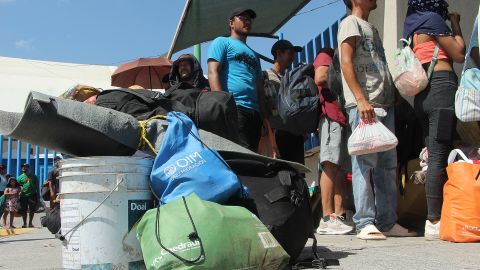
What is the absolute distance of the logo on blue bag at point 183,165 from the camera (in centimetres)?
246

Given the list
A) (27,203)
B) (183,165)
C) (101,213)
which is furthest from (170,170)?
(27,203)

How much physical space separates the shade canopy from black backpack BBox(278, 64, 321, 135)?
251cm

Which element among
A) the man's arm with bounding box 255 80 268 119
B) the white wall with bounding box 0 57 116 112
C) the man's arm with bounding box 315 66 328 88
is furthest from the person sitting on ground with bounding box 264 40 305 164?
the white wall with bounding box 0 57 116 112

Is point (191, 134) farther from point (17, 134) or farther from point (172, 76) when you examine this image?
point (172, 76)

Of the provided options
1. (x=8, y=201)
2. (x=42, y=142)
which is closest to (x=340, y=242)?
(x=42, y=142)

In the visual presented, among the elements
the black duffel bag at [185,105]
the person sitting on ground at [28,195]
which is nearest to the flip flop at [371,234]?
the black duffel bag at [185,105]

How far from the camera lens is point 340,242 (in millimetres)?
3613

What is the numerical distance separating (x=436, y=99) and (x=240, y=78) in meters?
1.53

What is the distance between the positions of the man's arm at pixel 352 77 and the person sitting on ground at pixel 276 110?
1249 millimetres

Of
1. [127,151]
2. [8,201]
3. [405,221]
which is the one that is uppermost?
[127,151]

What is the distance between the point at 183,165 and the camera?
8.11ft

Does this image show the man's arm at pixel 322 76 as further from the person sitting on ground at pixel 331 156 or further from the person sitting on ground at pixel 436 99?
the person sitting on ground at pixel 436 99

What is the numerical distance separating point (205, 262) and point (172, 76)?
9.40 ft

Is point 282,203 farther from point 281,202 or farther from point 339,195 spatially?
point 339,195
